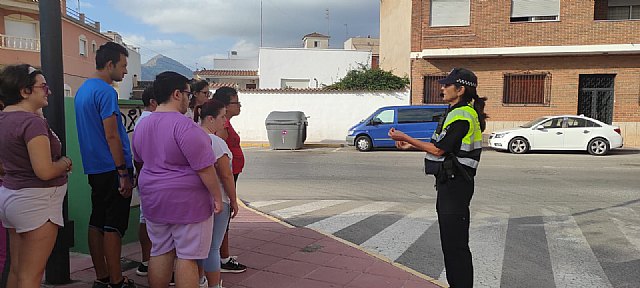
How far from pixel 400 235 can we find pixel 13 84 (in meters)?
4.57

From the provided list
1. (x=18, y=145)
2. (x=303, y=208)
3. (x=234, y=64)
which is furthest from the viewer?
(x=234, y=64)

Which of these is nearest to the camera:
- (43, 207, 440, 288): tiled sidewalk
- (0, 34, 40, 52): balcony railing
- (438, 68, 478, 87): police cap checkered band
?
(438, 68, 478, 87): police cap checkered band

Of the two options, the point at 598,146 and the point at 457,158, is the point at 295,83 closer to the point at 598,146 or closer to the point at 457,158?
the point at 598,146

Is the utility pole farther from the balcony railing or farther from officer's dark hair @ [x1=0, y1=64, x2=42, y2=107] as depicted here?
A: the balcony railing

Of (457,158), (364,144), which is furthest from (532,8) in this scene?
(457,158)

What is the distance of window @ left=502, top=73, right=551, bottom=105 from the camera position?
2102 centimetres

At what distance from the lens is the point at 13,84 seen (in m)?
2.87

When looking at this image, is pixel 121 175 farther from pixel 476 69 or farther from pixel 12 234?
pixel 476 69

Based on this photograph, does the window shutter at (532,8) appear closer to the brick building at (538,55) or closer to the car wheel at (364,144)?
the brick building at (538,55)

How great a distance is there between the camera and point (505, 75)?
21359 millimetres

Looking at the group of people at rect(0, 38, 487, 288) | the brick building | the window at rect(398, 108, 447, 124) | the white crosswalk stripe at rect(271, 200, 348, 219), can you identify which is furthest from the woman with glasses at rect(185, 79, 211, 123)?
the brick building

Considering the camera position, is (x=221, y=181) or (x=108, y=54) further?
(x=108, y=54)

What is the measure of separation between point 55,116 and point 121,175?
2.23 feet

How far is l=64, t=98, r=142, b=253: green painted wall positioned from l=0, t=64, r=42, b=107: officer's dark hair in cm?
161
